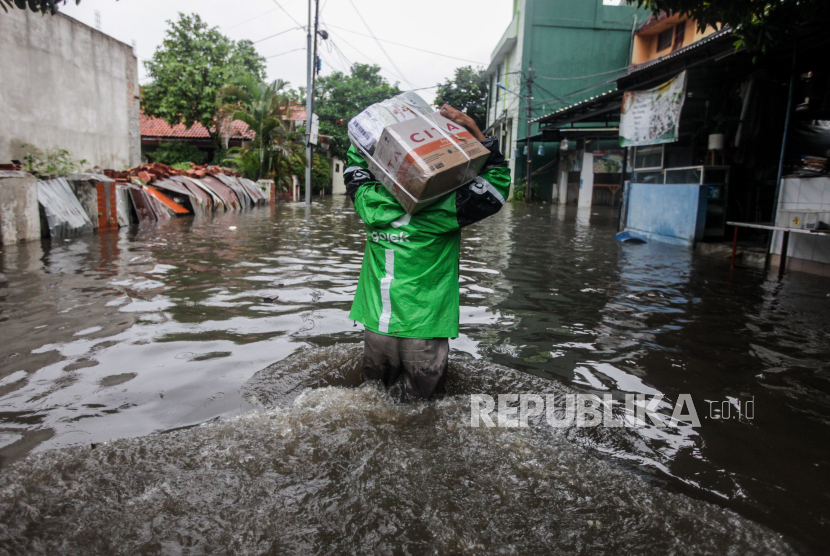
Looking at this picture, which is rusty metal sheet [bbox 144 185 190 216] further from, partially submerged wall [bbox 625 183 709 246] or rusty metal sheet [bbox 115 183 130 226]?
partially submerged wall [bbox 625 183 709 246]

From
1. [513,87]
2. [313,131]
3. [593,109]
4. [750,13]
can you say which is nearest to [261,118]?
[313,131]

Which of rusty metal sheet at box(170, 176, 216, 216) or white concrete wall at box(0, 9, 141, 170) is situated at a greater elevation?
white concrete wall at box(0, 9, 141, 170)

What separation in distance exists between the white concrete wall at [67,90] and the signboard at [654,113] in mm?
12834

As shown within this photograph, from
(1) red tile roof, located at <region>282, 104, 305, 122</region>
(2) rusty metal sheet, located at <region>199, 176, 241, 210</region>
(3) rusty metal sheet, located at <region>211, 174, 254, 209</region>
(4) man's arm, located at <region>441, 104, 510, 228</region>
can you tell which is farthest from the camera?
(1) red tile roof, located at <region>282, 104, 305, 122</region>

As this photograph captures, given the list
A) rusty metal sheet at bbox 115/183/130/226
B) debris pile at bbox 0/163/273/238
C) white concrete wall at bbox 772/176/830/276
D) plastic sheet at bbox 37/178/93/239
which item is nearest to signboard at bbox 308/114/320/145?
debris pile at bbox 0/163/273/238

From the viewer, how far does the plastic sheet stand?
9.27 meters

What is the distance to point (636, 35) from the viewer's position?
26422 millimetres

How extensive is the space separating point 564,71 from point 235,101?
55.4 feet

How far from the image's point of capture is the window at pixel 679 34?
22.8 meters

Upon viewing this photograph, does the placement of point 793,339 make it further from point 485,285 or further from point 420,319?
point 420,319

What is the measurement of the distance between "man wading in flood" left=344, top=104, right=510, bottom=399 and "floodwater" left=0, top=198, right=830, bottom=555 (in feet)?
0.91

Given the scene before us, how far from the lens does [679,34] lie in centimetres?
2319

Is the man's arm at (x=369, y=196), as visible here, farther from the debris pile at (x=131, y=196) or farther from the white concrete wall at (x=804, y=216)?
the debris pile at (x=131, y=196)

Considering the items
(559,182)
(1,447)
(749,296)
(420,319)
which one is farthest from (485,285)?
(559,182)
